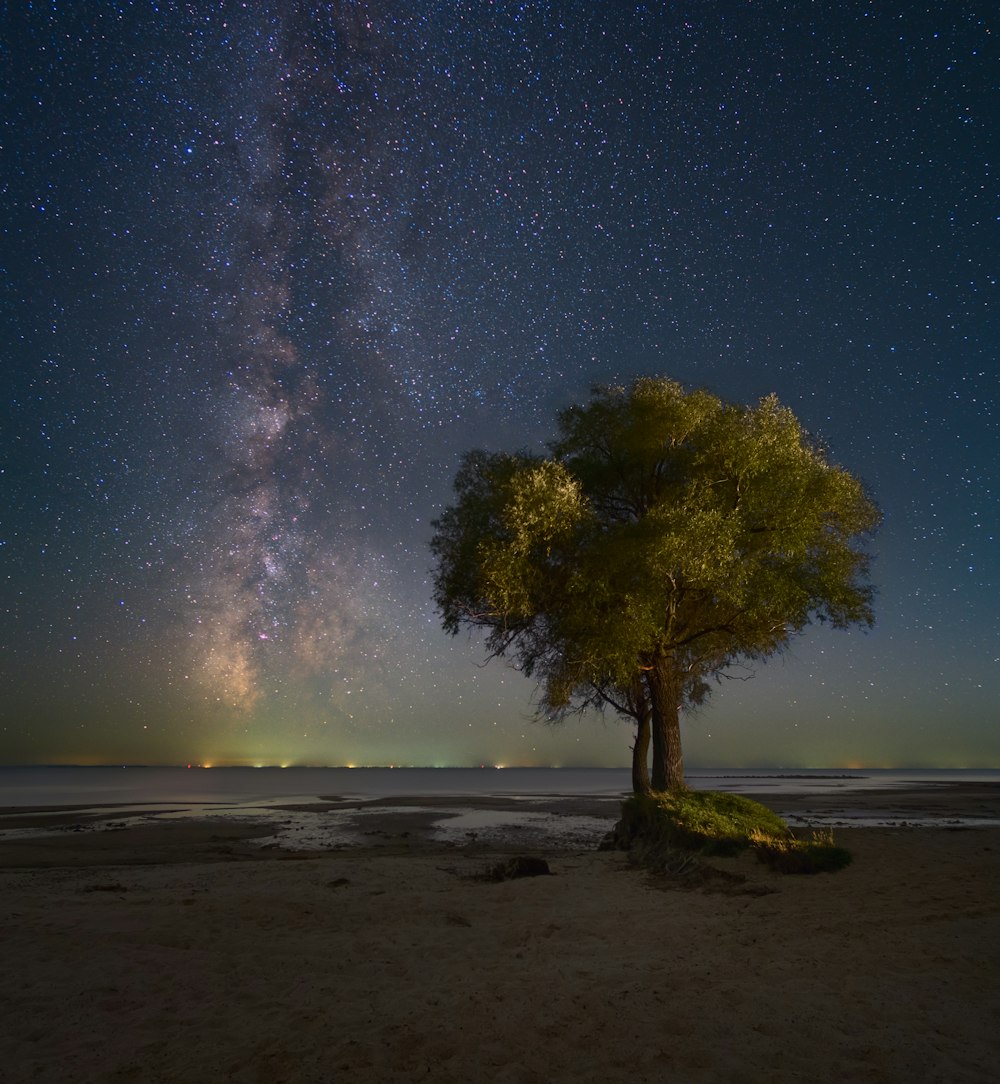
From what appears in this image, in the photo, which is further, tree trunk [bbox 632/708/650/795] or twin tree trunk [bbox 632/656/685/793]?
tree trunk [bbox 632/708/650/795]

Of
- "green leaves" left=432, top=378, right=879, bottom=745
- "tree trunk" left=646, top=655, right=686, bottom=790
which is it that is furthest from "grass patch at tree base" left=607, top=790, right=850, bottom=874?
"green leaves" left=432, top=378, right=879, bottom=745

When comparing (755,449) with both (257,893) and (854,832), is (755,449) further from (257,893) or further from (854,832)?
(257,893)

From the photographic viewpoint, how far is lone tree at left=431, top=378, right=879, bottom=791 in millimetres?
18250

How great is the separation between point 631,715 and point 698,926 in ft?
48.1

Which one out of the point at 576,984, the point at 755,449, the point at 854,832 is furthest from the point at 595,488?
the point at 576,984

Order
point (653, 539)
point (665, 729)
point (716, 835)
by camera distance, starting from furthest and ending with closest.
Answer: point (665, 729) < point (653, 539) < point (716, 835)

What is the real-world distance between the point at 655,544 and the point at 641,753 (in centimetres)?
1017

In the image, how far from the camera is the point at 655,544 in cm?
1748

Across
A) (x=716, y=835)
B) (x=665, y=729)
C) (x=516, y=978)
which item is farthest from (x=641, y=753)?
(x=516, y=978)

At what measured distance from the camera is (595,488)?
23.0m

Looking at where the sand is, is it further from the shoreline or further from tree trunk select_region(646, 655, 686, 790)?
the shoreline

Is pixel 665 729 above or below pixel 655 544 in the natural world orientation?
below

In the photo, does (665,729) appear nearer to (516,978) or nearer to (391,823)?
(516,978)

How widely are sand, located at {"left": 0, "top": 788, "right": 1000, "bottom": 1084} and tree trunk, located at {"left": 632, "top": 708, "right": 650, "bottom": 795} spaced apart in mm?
8721
